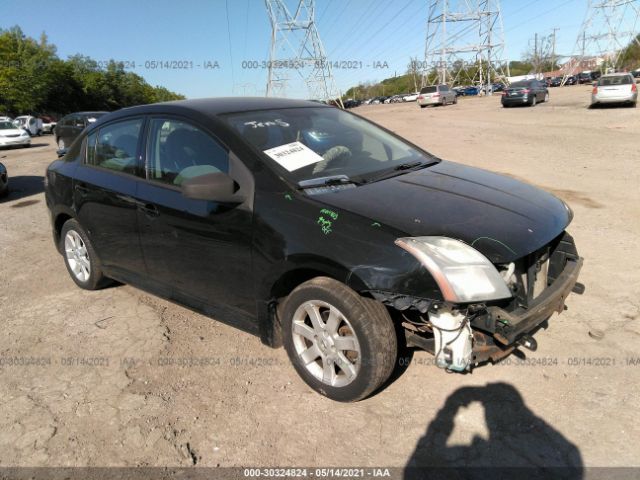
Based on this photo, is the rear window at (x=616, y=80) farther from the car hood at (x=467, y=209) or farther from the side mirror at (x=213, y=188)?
the side mirror at (x=213, y=188)

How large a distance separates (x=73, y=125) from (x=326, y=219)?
17.8m

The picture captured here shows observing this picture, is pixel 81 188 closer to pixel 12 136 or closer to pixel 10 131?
pixel 12 136

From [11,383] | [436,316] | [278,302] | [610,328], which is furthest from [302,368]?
[610,328]

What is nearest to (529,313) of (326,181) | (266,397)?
(326,181)

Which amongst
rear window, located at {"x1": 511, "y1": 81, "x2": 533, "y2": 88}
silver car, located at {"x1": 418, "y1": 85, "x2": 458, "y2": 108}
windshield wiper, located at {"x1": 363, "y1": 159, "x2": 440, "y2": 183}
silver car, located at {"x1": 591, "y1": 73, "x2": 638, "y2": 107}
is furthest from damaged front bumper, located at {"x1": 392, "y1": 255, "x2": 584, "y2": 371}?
silver car, located at {"x1": 418, "y1": 85, "x2": 458, "y2": 108}

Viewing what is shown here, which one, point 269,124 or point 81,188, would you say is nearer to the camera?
point 269,124

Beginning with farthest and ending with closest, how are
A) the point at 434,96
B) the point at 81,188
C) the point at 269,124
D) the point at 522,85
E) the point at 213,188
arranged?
the point at 434,96 → the point at 522,85 → the point at 81,188 → the point at 269,124 → the point at 213,188

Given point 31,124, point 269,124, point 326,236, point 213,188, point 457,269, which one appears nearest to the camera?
point 457,269

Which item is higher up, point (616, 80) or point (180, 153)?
point (616, 80)

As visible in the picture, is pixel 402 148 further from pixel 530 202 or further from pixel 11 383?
pixel 11 383

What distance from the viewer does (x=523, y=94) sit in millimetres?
27047

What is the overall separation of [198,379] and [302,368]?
0.75m

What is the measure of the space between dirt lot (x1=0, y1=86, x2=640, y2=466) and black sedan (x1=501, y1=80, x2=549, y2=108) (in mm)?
25206

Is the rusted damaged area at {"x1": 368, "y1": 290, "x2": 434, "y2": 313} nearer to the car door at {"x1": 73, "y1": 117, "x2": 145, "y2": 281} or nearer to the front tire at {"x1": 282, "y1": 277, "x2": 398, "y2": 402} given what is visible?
the front tire at {"x1": 282, "y1": 277, "x2": 398, "y2": 402}
